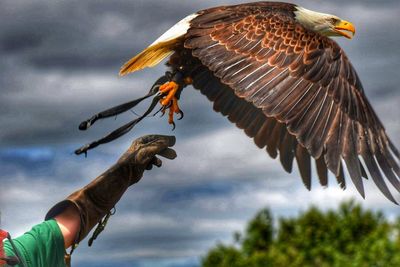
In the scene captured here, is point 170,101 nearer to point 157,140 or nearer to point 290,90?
point 290,90

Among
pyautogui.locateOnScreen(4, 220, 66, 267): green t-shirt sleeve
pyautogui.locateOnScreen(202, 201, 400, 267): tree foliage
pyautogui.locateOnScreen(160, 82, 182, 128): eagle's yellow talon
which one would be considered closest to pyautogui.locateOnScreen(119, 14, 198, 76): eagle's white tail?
pyautogui.locateOnScreen(160, 82, 182, 128): eagle's yellow talon

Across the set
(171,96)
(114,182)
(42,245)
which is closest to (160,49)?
(171,96)

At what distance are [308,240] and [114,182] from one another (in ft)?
39.4

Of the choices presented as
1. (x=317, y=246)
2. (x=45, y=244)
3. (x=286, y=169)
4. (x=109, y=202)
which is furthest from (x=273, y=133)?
(x=317, y=246)

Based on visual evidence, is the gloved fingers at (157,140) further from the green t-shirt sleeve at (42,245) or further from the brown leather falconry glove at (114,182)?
the green t-shirt sleeve at (42,245)

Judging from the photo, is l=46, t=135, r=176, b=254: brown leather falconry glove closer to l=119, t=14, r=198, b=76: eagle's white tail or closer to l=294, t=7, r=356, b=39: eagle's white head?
l=119, t=14, r=198, b=76: eagle's white tail

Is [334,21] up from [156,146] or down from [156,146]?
up

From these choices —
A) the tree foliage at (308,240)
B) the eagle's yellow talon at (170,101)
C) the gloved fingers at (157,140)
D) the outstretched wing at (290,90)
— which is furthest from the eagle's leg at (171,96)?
the tree foliage at (308,240)

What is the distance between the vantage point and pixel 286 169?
17.4 feet

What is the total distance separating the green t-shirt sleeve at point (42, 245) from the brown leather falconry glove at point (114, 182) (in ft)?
0.48

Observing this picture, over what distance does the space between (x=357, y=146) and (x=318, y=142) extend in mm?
242

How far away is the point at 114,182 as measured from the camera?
3703 millimetres

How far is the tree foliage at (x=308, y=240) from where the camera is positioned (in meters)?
14.7

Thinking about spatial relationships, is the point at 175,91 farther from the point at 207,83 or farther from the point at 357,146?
the point at 357,146
